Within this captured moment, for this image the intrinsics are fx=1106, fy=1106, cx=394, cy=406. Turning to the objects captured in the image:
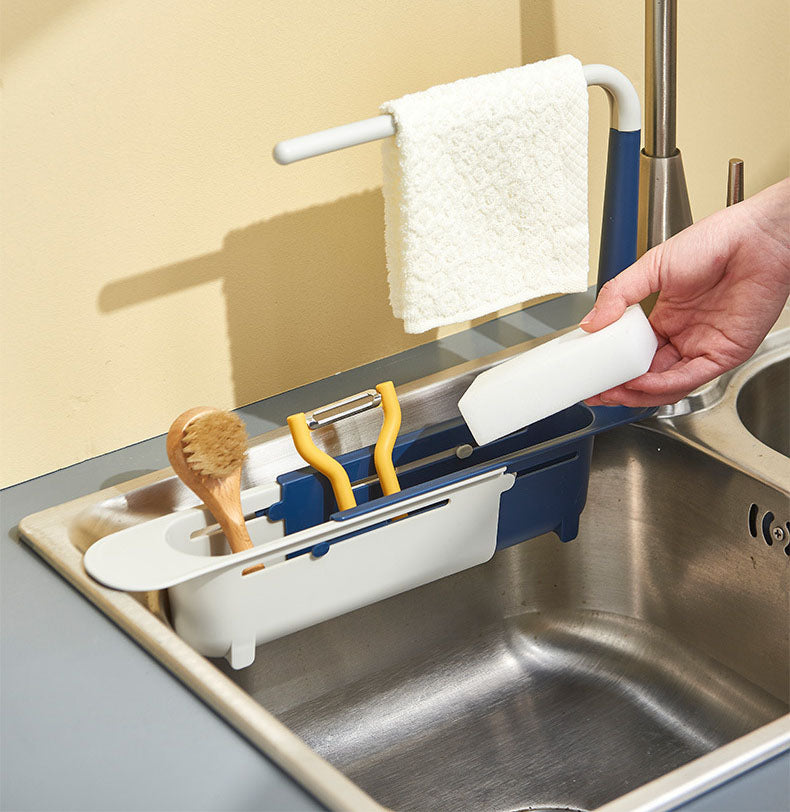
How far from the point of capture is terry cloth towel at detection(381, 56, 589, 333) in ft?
2.62

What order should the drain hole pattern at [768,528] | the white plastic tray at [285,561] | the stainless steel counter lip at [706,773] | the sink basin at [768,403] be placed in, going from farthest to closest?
the sink basin at [768,403]
the drain hole pattern at [768,528]
the white plastic tray at [285,561]
the stainless steel counter lip at [706,773]

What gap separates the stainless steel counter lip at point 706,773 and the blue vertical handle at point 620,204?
17.2 inches

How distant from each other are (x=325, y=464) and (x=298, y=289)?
0.23m

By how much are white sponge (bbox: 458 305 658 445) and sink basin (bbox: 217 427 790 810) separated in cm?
17

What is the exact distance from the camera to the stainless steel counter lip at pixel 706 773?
1.78 ft

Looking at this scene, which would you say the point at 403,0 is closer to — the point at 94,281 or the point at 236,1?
the point at 236,1

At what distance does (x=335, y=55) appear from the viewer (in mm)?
926

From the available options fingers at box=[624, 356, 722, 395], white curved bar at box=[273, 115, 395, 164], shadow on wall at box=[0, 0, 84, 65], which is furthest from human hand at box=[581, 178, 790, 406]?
shadow on wall at box=[0, 0, 84, 65]

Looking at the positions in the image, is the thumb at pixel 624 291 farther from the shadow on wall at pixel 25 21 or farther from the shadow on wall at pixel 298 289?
the shadow on wall at pixel 25 21

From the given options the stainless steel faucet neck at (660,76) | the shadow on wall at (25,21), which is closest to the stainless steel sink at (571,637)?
the stainless steel faucet neck at (660,76)

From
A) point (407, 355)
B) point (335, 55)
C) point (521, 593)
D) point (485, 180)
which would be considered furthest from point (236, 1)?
point (521, 593)

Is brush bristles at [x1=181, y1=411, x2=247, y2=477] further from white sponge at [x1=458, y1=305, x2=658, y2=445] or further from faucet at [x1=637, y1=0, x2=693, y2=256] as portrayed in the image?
faucet at [x1=637, y1=0, x2=693, y2=256]

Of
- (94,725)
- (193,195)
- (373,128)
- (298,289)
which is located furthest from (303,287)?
(94,725)

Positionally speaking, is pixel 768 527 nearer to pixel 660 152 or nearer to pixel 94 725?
pixel 660 152
